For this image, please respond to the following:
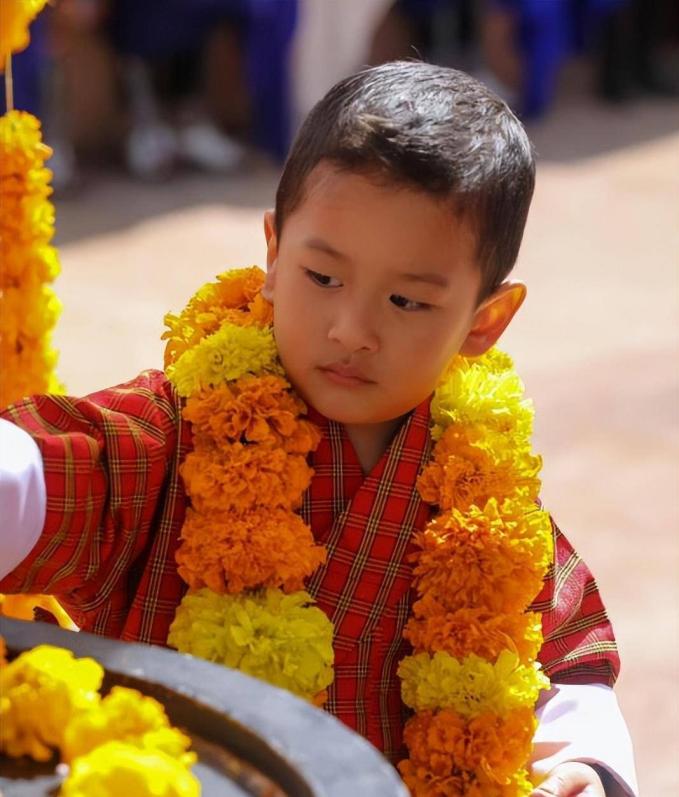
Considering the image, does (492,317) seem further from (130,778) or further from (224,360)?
(130,778)

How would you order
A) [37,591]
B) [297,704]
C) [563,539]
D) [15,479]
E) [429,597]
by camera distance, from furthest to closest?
[563,539] < [429,597] < [37,591] < [15,479] < [297,704]

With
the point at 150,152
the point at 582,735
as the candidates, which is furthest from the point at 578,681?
the point at 150,152

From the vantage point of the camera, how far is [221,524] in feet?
5.16

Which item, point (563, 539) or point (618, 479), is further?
point (618, 479)

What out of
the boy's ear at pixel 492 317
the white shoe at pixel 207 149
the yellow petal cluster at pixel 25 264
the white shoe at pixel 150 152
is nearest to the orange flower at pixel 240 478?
the boy's ear at pixel 492 317

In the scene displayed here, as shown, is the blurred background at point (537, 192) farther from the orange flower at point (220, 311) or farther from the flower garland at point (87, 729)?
Result: the flower garland at point (87, 729)

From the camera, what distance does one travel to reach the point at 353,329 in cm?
151

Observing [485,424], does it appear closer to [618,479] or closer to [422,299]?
[422,299]

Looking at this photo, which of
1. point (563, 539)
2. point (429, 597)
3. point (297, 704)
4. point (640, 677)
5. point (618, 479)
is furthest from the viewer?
point (618, 479)

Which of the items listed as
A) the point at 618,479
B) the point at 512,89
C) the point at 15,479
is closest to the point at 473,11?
the point at 512,89

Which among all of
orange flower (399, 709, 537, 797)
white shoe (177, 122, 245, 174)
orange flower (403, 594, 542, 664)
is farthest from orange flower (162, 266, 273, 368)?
white shoe (177, 122, 245, 174)

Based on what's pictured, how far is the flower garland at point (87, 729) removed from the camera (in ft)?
3.33

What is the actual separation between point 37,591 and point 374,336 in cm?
41

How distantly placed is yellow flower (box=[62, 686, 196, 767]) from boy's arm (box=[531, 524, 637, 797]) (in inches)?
29.6
